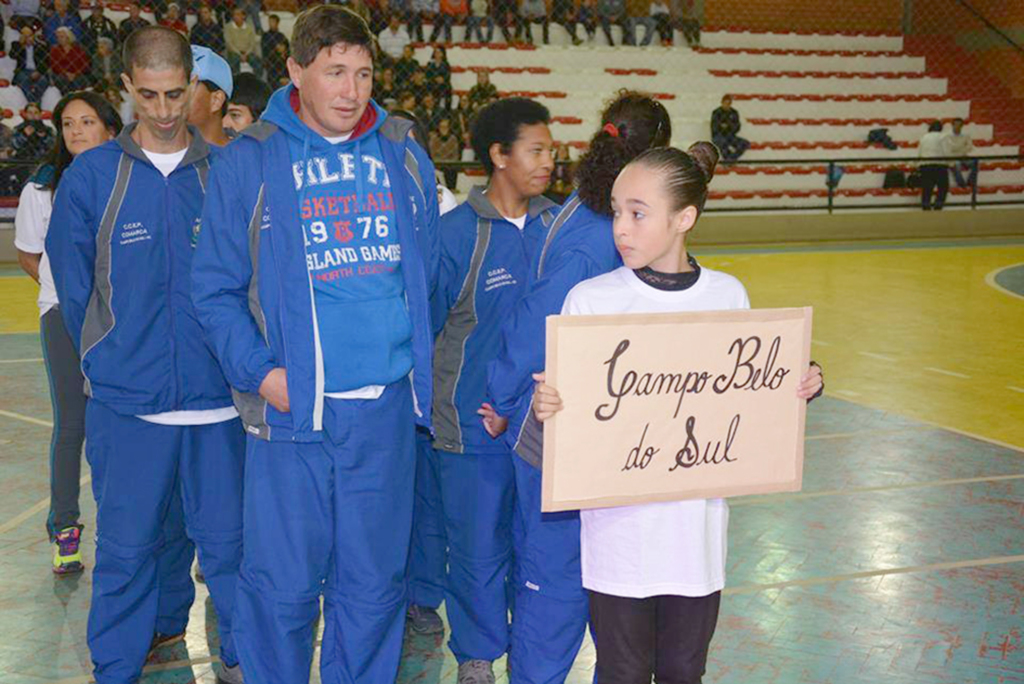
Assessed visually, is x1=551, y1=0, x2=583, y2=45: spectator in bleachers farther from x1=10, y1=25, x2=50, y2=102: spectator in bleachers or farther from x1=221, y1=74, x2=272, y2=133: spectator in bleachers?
x1=221, y1=74, x2=272, y2=133: spectator in bleachers

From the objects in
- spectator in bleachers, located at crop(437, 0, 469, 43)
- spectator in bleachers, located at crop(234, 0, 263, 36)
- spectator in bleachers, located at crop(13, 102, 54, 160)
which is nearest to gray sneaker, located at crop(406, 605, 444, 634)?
spectator in bleachers, located at crop(13, 102, 54, 160)

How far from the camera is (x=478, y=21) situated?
2109 cm

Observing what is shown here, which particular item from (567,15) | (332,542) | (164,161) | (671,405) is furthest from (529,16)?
(671,405)

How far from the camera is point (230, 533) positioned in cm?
385

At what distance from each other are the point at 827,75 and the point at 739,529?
19809 mm

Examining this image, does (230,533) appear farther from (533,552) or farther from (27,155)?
(27,155)

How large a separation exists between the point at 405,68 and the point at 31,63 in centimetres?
513

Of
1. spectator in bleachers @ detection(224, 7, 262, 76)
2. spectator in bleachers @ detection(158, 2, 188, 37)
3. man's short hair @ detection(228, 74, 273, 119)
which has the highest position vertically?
spectator in bleachers @ detection(158, 2, 188, 37)

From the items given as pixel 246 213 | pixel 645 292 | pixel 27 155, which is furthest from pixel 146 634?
pixel 27 155

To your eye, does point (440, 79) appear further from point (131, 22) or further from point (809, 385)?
point (809, 385)

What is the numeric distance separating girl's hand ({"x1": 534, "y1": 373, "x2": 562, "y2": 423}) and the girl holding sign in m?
0.09

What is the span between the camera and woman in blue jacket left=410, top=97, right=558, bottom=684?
3.93 m

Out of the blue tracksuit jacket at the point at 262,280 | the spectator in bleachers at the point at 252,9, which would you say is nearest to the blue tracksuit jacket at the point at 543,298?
the blue tracksuit jacket at the point at 262,280

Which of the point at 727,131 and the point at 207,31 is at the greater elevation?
the point at 207,31
